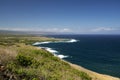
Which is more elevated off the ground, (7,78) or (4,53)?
(4,53)

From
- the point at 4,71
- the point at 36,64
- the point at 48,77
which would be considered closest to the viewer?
the point at 4,71

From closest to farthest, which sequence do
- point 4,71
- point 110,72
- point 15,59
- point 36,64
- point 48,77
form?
1. point 4,71
2. point 48,77
3. point 15,59
4. point 36,64
5. point 110,72

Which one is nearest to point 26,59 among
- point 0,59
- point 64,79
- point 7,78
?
point 0,59

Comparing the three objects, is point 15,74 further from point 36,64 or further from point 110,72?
point 110,72

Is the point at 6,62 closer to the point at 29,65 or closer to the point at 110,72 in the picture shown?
the point at 29,65

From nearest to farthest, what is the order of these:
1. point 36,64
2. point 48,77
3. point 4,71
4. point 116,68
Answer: point 4,71, point 48,77, point 36,64, point 116,68

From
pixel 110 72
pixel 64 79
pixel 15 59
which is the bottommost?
pixel 110 72

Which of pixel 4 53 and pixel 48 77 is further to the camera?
pixel 4 53

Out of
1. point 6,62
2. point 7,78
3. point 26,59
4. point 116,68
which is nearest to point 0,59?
point 6,62

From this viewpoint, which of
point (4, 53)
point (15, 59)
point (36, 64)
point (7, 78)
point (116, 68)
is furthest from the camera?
point (116, 68)
